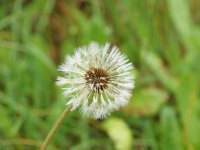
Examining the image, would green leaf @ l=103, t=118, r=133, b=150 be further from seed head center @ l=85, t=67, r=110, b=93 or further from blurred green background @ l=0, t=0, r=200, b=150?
seed head center @ l=85, t=67, r=110, b=93

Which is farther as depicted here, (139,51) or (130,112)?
(139,51)

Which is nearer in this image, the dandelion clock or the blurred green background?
the dandelion clock

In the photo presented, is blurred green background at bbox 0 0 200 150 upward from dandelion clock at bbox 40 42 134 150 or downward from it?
upward

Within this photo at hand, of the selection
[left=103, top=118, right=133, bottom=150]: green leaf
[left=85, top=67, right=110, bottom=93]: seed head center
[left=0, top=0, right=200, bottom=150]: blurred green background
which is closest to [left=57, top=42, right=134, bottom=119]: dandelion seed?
[left=85, top=67, right=110, bottom=93]: seed head center

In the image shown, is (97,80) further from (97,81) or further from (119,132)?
(119,132)

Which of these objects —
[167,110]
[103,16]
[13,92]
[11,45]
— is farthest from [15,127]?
[103,16]

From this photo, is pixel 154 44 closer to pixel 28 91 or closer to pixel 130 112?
pixel 130 112

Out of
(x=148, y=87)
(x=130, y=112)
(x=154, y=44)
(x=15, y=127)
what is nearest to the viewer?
(x=15, y=127)

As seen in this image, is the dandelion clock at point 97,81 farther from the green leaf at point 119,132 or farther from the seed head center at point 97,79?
the green leaf at point 119,132

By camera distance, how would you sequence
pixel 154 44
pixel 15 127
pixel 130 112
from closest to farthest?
pixel 15 127
pixel 130 112
pixel 154 44
